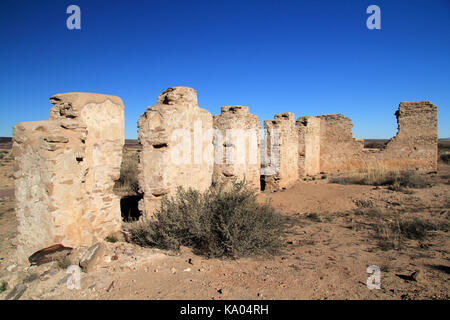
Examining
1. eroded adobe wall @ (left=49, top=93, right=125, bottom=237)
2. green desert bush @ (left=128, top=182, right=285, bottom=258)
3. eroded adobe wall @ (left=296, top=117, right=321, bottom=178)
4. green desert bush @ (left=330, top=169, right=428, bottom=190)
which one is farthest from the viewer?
eroded adobe wall @ (left=296, top=117, right=321, bottom=178)

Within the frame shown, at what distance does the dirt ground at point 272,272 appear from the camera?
2.76 metres

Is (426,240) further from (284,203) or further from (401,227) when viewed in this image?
(284,203)

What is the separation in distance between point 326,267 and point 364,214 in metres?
3.54

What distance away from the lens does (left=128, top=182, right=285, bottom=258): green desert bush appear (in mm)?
3836

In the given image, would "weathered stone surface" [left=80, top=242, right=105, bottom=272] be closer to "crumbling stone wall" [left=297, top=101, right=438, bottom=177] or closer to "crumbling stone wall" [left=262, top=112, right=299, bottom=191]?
"crumbling stone wall" [left=262, top=112, right=299, bottom=191]

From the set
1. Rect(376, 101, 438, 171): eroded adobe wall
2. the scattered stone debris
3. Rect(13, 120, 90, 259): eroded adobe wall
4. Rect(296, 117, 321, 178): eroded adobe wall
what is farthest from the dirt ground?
Rect(376, 101, 438, 171): eroded adobe wall

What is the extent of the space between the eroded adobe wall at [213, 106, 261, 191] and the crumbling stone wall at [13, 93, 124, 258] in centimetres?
323

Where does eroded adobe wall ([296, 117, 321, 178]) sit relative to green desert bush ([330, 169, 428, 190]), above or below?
above

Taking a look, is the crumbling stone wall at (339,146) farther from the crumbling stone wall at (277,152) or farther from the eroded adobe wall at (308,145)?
the crumbling stone wall at (277,152)

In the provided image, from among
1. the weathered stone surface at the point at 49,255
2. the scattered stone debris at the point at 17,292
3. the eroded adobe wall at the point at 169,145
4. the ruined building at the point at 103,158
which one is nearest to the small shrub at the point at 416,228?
the ruined building at the point at 103,158

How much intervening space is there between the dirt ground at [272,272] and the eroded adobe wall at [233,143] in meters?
Result: 2.42

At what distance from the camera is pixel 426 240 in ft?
15.4

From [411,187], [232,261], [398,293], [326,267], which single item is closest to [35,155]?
[232,261]
